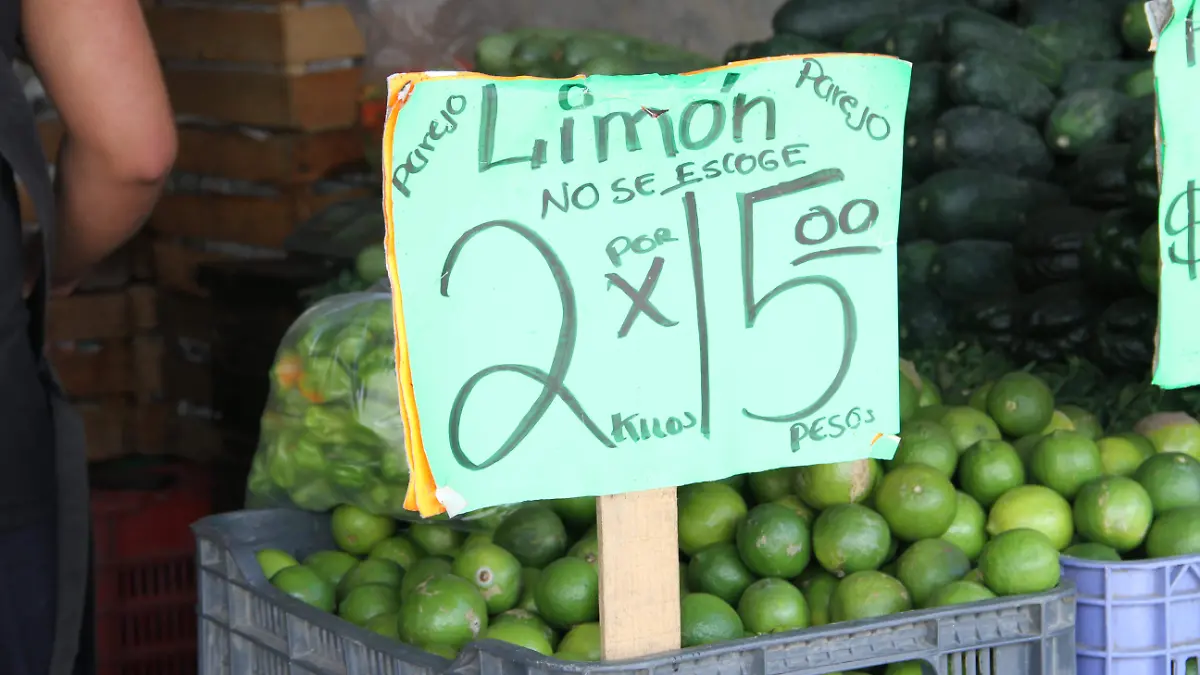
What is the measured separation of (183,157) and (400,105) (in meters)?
3.20

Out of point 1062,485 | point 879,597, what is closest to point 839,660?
point 879,597

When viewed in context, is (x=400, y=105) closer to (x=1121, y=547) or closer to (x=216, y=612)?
(x=216, y=612)

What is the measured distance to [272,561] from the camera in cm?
204

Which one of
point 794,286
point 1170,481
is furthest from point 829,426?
point 1170,481

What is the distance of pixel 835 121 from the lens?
1.62m

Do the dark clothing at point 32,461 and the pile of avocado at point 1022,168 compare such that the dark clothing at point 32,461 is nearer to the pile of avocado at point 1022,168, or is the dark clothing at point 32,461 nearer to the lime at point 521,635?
the lime at point 521,635

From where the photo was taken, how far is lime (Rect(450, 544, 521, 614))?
1942 millimetres

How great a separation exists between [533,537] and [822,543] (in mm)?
391

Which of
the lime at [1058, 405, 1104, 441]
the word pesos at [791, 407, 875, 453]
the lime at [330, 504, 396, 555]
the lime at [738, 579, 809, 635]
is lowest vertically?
the lime at [738, 579, 809, 635]

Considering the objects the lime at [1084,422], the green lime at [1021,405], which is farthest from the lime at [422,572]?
the lime at [1084,422]

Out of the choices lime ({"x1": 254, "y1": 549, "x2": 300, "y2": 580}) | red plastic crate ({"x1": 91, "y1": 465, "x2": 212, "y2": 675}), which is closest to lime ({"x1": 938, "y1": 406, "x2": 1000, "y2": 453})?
lime ({"x1": 254, "y1": 549, "x2": 300, "y2": 580})

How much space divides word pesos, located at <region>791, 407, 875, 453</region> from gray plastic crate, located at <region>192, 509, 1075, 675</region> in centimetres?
20

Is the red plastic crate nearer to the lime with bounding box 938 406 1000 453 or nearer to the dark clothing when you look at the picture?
the dark clothing

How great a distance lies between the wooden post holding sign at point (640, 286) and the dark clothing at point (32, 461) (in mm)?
433
